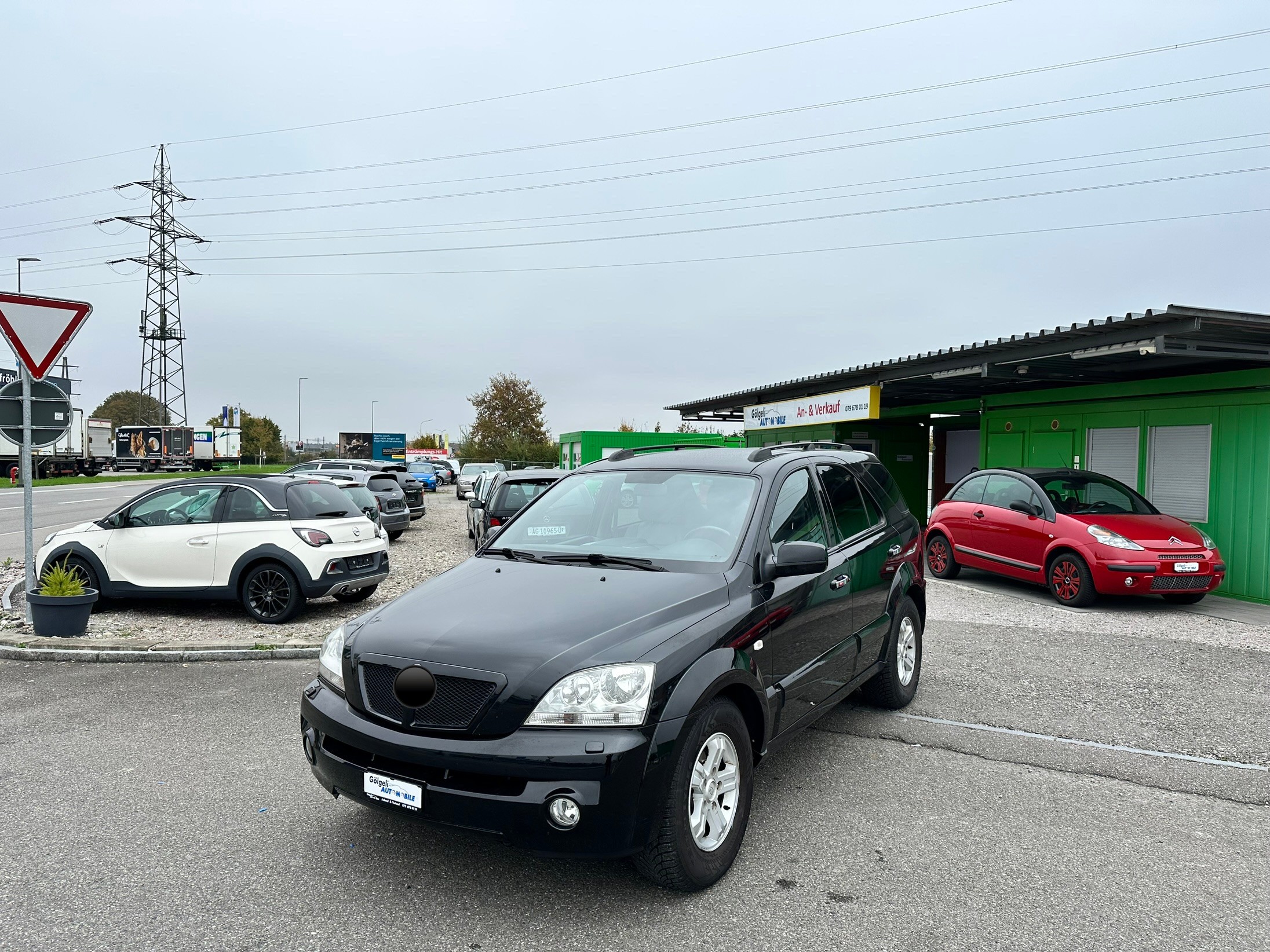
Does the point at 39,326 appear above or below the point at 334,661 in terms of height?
above

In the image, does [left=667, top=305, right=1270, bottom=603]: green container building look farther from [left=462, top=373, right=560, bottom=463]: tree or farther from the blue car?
[left=462, top=373, right=560, bottom=463]: tree

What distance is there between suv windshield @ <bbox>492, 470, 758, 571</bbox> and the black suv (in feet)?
0.04

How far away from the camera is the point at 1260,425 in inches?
434

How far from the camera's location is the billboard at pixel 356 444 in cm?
5684

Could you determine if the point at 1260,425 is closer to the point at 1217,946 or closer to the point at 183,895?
the point at 1217,946

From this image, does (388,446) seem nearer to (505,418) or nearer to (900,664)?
(505,418)

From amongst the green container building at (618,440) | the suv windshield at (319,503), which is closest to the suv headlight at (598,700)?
the suv windshield at (319,503)

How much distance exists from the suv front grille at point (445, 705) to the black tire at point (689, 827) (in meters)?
0.76

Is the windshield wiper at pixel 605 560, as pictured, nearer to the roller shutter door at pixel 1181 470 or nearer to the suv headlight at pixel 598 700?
the suv headlight at pixel 598 700

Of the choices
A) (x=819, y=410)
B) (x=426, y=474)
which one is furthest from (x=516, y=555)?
(x=426, y=474)

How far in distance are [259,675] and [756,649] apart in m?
4.60

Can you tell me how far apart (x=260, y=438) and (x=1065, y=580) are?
9346cm

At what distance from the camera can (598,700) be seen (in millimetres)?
2977

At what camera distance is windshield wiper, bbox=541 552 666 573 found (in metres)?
3.90
